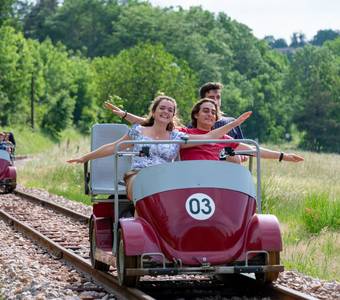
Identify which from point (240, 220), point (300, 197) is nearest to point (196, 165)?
point (240, 220)

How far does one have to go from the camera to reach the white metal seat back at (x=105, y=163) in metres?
10.2

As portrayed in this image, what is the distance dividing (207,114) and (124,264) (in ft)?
5.96

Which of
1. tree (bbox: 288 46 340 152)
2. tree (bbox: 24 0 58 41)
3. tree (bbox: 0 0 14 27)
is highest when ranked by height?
tree (bbox: 24 0 58 41)

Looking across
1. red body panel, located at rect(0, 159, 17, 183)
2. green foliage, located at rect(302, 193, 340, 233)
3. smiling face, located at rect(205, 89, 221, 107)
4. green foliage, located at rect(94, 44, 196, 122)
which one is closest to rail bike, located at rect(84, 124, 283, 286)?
smiling face, located at rect(205, 89, 221, 107)

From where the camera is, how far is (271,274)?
8094mm

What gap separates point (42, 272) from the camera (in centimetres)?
980

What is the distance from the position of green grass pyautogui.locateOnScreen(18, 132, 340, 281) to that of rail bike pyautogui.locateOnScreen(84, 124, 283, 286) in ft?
6.87

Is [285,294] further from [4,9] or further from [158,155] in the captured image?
[4,9]

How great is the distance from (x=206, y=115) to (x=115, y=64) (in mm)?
73866

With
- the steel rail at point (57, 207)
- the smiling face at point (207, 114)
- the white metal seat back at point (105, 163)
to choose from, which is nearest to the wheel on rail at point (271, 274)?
the smiling face at point (207, 114)

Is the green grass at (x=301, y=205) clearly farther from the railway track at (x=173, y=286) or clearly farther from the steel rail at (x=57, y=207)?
the railway track at (x=173, y=286)

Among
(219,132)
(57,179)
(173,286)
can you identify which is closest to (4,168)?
(57,179)

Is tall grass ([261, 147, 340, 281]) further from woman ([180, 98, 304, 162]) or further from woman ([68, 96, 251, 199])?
woman ([68, 96, 251, 199])

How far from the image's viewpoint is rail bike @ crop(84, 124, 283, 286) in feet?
25.5
